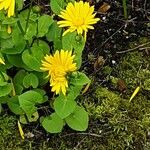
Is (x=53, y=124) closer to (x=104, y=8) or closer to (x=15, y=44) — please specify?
(x=15, y=44)

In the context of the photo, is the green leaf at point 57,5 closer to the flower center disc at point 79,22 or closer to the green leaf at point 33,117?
the flower center disc at point 79,22

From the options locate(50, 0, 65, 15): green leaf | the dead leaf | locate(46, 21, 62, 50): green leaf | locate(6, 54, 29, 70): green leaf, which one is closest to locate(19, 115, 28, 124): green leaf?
locate(6, 54, 29, 70): green leaf

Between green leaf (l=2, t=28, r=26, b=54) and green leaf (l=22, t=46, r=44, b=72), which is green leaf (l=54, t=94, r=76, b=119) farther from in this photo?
green leaf (l=2, t=28, r=26, b=54)

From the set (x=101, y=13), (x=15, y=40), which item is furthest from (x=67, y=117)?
(x=101, y=13)

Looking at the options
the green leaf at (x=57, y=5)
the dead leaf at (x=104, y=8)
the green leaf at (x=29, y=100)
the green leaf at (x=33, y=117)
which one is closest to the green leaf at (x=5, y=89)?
the green leaf at (x=29, y=100)

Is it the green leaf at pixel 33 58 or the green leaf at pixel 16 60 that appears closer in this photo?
the green leaf at pixel 33 58

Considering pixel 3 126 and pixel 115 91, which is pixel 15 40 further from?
pixel 115 91
